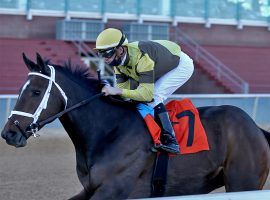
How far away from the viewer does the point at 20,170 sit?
24.6ft

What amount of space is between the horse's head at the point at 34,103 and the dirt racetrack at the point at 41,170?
196 cm

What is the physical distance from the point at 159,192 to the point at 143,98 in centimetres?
66

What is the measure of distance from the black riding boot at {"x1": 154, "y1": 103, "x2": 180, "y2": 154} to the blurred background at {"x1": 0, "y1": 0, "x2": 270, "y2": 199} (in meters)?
12.1

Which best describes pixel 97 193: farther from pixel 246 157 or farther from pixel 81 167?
pixel 246 157

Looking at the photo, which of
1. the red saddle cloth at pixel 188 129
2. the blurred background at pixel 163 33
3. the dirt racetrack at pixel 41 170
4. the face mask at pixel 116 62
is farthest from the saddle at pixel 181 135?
the blurred background at pixel 163 33

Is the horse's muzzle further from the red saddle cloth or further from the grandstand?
the grandstand

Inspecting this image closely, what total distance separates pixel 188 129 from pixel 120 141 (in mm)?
514

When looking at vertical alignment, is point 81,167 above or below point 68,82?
below

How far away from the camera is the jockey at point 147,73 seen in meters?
4.31

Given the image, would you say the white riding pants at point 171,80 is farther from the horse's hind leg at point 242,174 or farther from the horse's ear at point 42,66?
the horse's ear at point 42,66

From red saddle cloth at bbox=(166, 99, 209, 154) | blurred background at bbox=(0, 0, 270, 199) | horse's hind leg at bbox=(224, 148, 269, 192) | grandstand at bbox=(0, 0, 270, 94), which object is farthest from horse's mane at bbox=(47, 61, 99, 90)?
grandstand at bbox=(0, 0, 270, 94)

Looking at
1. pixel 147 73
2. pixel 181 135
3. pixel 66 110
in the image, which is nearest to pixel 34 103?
pixel 66 110

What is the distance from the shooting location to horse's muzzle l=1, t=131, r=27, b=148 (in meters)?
3.99

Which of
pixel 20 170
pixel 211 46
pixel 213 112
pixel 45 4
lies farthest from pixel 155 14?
pixel 213 112
